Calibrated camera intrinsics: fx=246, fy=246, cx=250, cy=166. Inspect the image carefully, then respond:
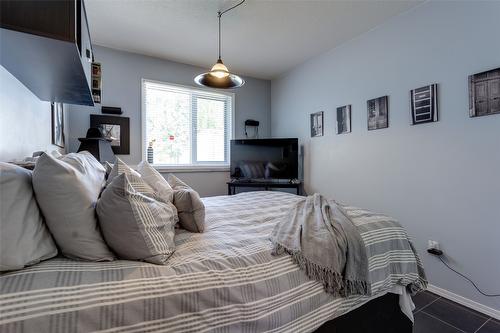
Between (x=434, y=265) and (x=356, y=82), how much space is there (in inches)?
84.7

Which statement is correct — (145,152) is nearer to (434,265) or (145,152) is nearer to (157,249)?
(157,249)

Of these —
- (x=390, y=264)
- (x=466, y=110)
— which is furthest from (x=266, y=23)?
(x=390, y=264)

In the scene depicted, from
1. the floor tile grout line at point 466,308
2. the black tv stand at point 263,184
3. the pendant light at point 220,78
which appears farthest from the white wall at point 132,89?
the floor tile grout line at point 466,308

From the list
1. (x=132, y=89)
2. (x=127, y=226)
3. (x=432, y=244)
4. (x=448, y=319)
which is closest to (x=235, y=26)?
(x=132, y=89)

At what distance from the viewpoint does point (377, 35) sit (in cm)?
281

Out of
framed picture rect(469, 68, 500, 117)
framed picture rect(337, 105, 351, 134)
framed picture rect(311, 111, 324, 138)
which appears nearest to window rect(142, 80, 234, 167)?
framed picture rect(311, 111, 324, 138)

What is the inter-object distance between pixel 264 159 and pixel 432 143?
7.27ft

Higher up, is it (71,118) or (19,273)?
(71,118)

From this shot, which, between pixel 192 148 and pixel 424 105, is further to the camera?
pixel 192 148

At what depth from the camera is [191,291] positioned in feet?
2.75

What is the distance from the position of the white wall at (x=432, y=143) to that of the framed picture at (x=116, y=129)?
2.85 meters

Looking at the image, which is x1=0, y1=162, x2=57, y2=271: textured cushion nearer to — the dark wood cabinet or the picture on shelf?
the dark wood cabinet

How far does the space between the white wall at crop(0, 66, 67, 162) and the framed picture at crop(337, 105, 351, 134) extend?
3.06 metres

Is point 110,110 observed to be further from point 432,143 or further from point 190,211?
point 432,143
